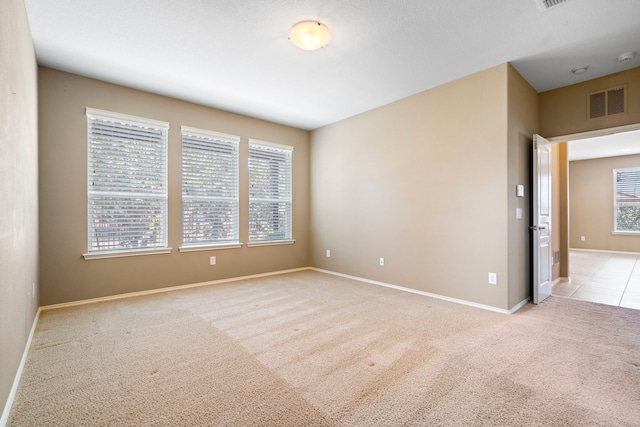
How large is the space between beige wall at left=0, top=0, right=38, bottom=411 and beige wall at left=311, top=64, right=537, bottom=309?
13.1 feet

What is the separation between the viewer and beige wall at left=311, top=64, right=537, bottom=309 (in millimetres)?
3408

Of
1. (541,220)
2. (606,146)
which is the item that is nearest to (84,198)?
(541,220)

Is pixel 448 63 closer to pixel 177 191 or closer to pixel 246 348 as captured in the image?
pixel 246 348

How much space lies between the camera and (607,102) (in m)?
3.51

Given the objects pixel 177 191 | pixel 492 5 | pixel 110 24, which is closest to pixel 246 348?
pixel 177 191

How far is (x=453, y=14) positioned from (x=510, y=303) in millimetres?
2979

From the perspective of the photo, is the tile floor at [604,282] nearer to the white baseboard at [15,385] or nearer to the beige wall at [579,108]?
the beige wall at [579,108]

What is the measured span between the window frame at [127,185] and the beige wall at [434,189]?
2.74 meters

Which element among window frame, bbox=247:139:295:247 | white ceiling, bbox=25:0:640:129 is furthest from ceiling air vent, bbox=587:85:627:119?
window frame, bbox=247:139:295:247

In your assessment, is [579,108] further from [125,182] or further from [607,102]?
[125,182]

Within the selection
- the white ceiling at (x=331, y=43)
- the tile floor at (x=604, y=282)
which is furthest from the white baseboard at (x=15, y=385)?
the tile floor at (x=604, y=282)

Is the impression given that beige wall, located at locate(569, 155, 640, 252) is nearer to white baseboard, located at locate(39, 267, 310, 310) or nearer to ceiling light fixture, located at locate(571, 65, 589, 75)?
ceiling light fixture, located at locate(571, 65, 589, 75)

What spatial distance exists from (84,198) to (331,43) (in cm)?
340

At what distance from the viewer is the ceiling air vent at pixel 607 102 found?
341 centimetres
